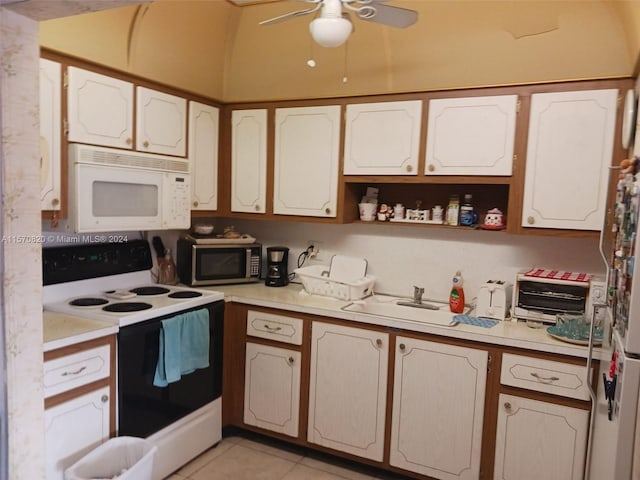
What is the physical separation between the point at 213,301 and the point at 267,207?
0.74 m

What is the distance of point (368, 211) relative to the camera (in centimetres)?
310

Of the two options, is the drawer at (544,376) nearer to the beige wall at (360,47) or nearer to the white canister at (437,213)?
the white canister at (437,213)

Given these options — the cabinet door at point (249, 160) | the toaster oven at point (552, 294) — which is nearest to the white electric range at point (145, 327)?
the cabinet door at point (249, 160)

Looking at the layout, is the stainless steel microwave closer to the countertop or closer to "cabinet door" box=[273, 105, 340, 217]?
"cabinet door" box=[273, 105, 340, 217]

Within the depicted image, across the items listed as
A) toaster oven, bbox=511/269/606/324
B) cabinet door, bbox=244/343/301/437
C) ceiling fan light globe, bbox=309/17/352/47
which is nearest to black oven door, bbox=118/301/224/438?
cabinet door, bbox=244/343/301/437

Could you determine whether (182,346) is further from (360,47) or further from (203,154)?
(360,47)

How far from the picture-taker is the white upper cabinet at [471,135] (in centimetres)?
253

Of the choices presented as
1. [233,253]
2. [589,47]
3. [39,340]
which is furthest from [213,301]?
[589,47]

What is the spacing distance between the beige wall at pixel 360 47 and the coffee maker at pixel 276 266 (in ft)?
3.34

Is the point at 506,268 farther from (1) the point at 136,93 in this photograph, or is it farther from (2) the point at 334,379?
(1) the point at 136,93

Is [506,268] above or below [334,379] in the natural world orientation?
above

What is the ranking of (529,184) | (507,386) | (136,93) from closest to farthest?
(507,386) < (529,184) < (136,93)

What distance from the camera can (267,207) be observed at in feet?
10.7

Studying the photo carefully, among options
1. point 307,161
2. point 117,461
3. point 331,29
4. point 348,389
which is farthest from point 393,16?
point 117,461
